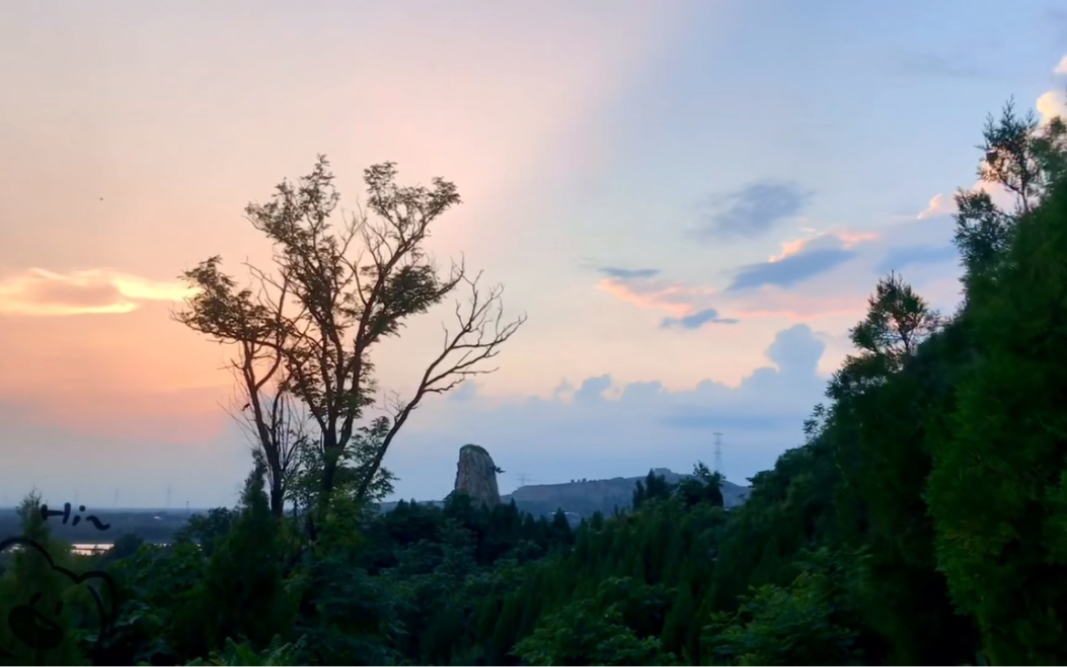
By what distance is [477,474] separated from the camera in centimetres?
2169

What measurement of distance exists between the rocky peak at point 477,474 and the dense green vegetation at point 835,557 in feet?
27.7

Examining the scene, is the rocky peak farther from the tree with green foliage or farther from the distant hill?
the tree with green foliage

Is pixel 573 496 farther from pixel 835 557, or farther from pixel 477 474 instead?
pixel 835 557

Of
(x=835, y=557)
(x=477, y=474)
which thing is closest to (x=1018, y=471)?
(x=835, y=557)

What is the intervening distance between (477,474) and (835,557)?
13969 millimetres

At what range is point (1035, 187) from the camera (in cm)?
755

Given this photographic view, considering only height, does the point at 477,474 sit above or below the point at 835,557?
above

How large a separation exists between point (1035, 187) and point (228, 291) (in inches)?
470

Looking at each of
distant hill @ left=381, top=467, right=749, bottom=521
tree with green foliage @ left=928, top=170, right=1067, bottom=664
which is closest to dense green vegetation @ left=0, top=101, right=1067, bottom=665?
tree with green foliage @ left=928, top=170, right=1067, bottom=664

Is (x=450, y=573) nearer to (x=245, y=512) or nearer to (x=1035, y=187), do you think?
(x=245, y=512)

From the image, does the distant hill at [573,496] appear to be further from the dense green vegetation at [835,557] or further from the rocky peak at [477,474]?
the dense green vegetation at [835,557]

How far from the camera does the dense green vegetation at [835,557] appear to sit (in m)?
5.06

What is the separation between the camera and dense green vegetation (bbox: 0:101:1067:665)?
5.06 m

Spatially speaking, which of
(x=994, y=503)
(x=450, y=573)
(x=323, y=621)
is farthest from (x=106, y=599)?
(x=450, y=573)
